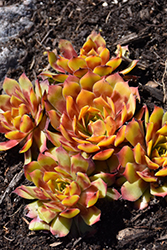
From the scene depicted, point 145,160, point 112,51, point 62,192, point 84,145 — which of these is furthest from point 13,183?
point 112,51

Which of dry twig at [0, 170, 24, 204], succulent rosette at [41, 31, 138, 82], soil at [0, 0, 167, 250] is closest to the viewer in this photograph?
soil at [0, 0, 167, 250]

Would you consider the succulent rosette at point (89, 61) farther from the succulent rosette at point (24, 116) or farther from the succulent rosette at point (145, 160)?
the succulent rosette at point (145, 160)

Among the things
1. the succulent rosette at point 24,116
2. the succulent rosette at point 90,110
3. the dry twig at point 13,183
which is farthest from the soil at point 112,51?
the succulent rosette at point 90,110

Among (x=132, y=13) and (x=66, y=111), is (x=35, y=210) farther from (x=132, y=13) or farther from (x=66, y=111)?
(x=132, y=13)

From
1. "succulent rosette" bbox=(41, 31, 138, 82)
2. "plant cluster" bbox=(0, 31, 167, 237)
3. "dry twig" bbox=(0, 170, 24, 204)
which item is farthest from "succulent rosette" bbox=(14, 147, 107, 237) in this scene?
"succulent rosette" bbox=(41, 31, 138, 82)

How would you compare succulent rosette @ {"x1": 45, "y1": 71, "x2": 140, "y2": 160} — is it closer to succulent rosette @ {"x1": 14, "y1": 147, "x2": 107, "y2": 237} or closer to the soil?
succulent rosette @ {"x1": 14, "y1": 147, "x2": 107, "y2": 237}

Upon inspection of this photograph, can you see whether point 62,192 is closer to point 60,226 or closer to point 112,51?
point 60,226
